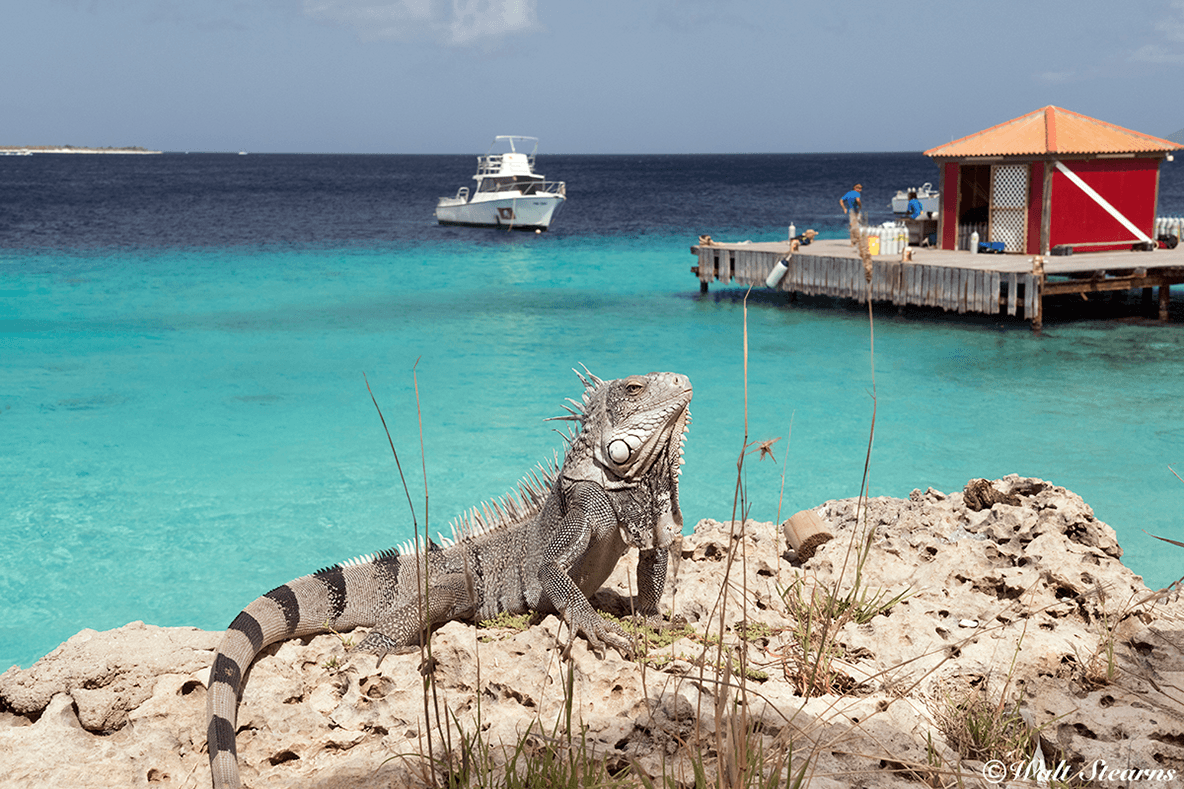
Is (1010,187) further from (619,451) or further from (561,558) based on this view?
(561,558)

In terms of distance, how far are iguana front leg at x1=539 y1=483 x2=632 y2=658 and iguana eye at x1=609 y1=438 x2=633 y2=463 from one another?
0.51 ft

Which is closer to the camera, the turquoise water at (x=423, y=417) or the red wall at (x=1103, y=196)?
the turquoise water at (x=423, y=417)

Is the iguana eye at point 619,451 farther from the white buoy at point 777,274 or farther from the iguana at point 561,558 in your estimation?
the white buoy at point 777,274

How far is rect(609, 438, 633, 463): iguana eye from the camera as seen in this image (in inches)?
146

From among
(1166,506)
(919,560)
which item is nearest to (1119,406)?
(1166,506)

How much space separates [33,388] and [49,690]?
13.5 meters

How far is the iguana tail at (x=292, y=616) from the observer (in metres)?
3.14

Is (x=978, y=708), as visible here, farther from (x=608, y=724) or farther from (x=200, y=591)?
(x=200, y=591)

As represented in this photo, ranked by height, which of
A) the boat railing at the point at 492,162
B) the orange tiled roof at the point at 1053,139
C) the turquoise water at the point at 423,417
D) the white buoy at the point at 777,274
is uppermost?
the boat railing at the point at 492,162

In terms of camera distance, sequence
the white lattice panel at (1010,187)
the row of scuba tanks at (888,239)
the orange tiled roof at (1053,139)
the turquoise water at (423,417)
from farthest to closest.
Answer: the row of scuba tanks at (888,239) → the white lattice panel at (1010,187) → the orange tiled roof at (1053,139) → the turquoise water at (423,417)

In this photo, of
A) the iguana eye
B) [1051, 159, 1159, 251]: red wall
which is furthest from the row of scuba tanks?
the iguana eye

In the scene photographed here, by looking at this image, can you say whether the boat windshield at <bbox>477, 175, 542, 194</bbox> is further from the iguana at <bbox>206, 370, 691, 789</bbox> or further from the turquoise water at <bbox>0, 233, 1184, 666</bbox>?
the iguana at <bbox>206, 370, 691, 789</bbox>

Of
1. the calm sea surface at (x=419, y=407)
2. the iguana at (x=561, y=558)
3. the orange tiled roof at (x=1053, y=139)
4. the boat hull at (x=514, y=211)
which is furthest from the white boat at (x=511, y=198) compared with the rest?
the iguana at (x=561, y=558)

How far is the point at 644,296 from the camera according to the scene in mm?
24250
